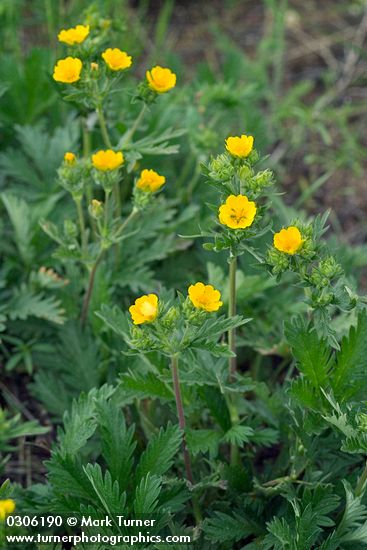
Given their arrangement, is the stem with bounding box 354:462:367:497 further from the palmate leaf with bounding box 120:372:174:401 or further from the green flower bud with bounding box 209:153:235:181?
the green flower bud with bounding box 209:153:235:181

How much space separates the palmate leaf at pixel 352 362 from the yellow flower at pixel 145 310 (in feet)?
1.67

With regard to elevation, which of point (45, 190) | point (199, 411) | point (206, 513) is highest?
point (45, 190)

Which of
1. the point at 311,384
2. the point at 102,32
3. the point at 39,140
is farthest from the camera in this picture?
the point at 39,140

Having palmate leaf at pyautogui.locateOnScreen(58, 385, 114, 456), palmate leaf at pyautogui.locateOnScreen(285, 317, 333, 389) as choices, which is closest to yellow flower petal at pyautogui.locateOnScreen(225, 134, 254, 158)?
palmate leaf at pyautogui.locateOnScreen(285, 317, 333, 389)

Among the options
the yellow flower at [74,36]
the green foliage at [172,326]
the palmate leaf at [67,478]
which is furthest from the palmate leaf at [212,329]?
the yellow flower at [74,36]

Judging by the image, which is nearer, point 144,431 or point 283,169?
point 144,431

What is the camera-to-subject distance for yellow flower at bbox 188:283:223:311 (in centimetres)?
160

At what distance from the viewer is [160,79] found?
197cm

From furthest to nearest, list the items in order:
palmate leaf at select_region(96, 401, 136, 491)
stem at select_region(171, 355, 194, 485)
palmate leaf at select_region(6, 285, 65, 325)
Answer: palmate leaf at select_region(6, 285, 65, 325) → palmate leaf at select_region(96, 401, 136, 491) → stem at select_region(171, 355, 194, 485)

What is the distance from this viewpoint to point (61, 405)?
220cm

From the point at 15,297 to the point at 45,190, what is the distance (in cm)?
51

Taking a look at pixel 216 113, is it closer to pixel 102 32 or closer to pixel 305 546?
pixel 102 32

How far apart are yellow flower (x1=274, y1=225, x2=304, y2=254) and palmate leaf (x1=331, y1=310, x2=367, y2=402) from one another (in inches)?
11.3

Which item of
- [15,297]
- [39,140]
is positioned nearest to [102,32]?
[39,140]
